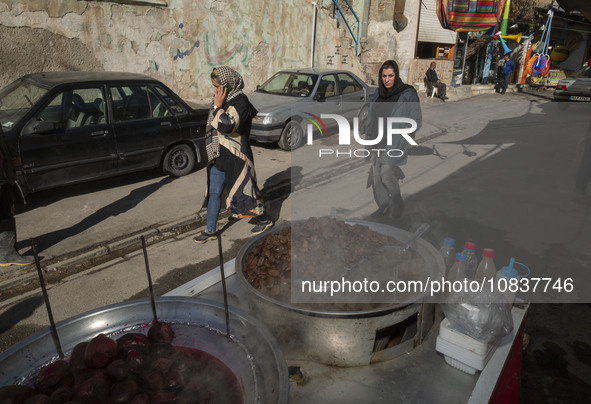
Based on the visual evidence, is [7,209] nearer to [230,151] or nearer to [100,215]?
[100,215]

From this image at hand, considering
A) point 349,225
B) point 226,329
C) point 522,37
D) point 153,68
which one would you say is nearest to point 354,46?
point 153,68

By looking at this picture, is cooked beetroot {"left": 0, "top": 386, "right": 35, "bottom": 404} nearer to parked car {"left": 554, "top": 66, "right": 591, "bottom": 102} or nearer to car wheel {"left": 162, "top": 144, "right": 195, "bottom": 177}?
car wheel {"left": 162, "top": 144, "right": 195, "bottom": 177}

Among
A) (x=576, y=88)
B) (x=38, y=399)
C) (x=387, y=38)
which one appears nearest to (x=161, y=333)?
(x=38, y=399)

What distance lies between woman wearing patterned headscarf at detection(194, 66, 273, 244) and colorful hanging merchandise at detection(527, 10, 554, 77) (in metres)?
23.3

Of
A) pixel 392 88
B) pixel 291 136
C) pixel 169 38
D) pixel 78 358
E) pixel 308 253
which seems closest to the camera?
pixel 78 358

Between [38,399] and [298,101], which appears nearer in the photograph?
[38,399]

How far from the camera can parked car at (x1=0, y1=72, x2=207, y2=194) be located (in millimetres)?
5586

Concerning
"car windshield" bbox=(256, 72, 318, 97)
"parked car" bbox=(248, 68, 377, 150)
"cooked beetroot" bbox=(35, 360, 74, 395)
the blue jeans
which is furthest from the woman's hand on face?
"car windshield" bbox=(256, 72, 318, 97)

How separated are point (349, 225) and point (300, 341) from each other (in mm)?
889

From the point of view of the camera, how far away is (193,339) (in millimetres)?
1722

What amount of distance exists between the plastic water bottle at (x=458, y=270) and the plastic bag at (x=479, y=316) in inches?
8.7

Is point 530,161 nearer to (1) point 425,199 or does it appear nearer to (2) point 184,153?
(1) point 425,199

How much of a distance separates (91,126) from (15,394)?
556cm

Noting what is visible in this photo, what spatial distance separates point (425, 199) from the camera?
21.4 ft
